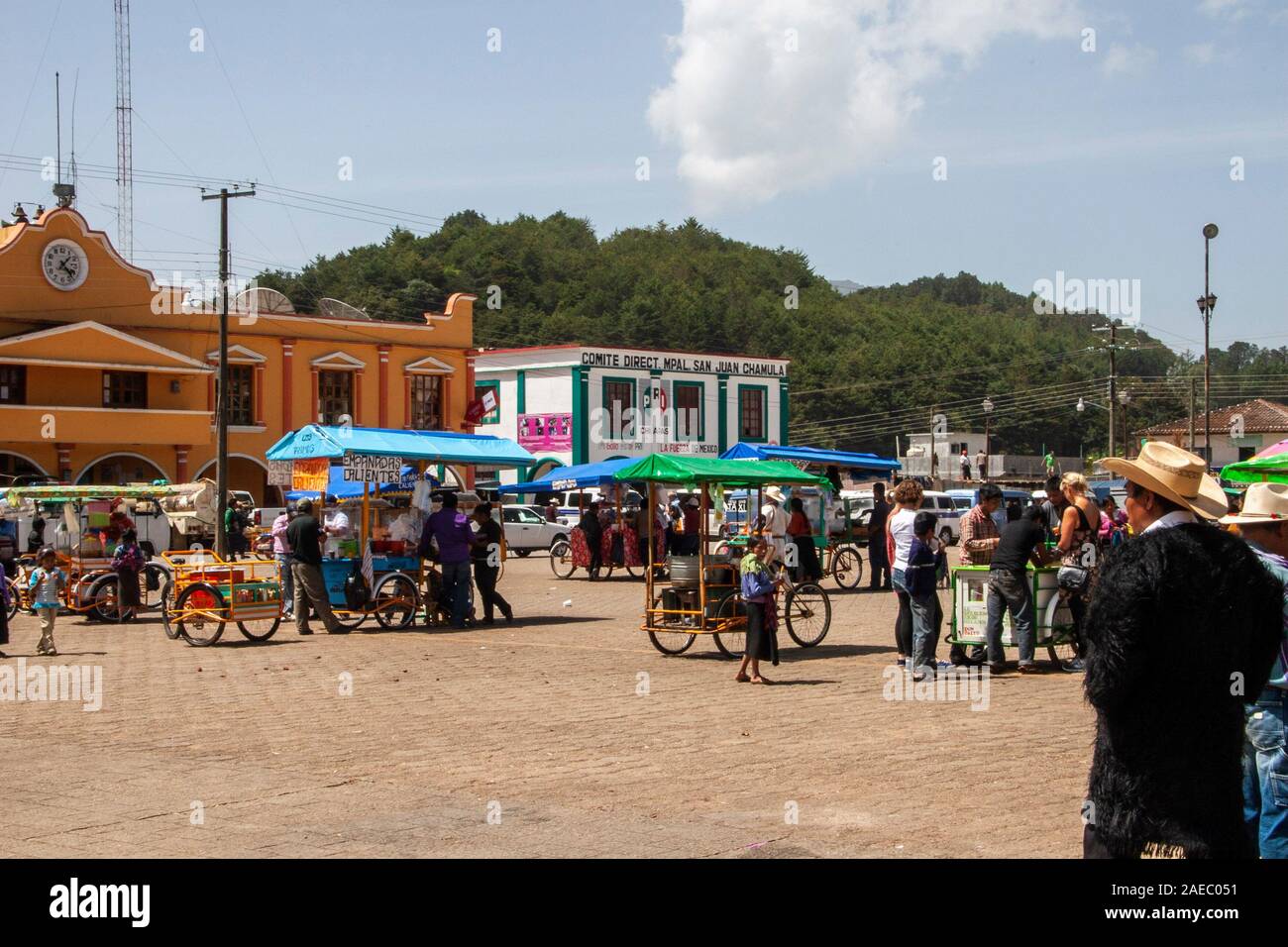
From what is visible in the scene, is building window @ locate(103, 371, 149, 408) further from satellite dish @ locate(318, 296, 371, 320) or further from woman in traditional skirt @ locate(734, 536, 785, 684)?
woman in traditional skirt @ locate(734, 536, 785, 684)

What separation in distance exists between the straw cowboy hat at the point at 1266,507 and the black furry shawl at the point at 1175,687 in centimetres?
118

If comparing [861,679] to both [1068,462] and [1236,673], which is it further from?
[1068,462]

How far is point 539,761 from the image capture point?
977cm

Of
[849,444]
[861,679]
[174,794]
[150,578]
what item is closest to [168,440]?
[150,578]

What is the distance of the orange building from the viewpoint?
42.4 meters

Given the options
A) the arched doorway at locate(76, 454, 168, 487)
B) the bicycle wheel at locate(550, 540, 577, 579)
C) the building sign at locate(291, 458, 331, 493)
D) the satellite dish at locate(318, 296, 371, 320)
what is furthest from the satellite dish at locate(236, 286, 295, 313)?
the building sign at locate(291, 458, 331, 493)

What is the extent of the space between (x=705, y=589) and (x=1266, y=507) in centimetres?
1067

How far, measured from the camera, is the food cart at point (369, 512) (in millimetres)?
19844

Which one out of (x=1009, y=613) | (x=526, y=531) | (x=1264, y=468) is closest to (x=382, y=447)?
(x=1009, y=613)

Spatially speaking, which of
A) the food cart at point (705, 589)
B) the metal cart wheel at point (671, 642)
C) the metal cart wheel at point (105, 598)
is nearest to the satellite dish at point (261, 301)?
the metal cart wheel at point (105, 598)

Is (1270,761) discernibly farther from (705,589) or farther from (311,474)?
(311,474)

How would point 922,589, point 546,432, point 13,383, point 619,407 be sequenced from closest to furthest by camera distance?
point 922,589, point 13,383, point 546,432, point 619,407

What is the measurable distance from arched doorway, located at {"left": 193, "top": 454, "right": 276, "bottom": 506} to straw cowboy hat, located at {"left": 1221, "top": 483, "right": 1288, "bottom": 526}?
4469cm

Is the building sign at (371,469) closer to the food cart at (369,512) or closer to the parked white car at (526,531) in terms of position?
the food cart at (369,512)
